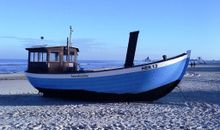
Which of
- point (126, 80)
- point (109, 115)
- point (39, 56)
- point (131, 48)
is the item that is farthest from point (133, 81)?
point (39, 56)

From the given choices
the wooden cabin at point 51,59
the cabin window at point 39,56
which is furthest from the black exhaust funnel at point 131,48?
the cabin window at point 39,56

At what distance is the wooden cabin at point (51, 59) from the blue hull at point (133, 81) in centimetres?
220

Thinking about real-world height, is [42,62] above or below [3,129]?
above

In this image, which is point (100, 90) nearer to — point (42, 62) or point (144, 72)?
point (144, 72)

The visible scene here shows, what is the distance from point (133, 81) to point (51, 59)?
5659mm

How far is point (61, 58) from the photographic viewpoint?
A: 68.6ft

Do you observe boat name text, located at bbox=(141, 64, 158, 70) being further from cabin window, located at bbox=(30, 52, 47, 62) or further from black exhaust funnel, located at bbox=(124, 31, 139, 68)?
cabin window, located at bbox=(30, 52, 47, 62)

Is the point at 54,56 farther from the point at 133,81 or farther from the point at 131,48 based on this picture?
the point at 133,81

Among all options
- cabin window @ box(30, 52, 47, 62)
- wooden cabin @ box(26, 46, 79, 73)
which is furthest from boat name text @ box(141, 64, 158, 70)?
cabin window @ box(30, 52, 47, 62)

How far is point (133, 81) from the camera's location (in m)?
17.2

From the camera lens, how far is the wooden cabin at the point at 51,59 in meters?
20.5

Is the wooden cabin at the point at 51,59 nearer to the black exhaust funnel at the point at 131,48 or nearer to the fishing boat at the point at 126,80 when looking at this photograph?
the fishing boat at the point at 126,80

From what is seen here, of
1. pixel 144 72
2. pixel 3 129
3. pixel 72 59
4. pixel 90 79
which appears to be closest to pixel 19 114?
pixel 3 129

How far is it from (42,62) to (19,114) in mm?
6573
